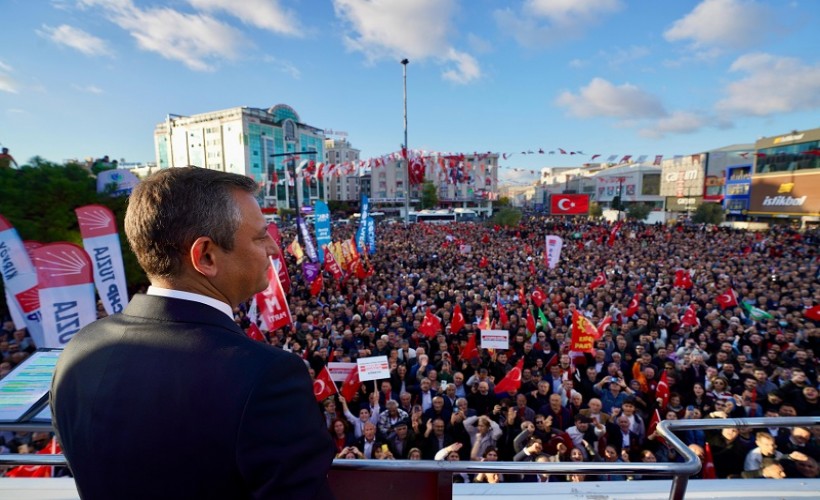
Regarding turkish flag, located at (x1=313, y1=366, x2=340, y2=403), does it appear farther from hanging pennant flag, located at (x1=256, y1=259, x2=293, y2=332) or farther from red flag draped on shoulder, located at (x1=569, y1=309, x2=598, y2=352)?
red flag draped on shoulder, located at (x1=569, y1=309, x2=598, y2=352)

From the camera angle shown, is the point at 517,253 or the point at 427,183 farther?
the point at 427,183

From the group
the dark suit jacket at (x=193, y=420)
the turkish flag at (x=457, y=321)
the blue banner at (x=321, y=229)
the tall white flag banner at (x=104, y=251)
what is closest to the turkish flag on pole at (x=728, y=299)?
the turkish flag at (x=457, y=321)

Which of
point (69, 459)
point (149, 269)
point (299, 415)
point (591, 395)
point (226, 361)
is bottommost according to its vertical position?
point (591, 395)

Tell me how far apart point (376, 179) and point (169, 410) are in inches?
3109

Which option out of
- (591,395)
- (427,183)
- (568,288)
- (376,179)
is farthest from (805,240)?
(376,179)

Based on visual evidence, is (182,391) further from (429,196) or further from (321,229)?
(429,196)

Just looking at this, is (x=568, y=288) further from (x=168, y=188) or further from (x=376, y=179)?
(x=376, y=179)

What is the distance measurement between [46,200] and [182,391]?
1490 cm

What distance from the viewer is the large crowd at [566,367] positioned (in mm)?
4266

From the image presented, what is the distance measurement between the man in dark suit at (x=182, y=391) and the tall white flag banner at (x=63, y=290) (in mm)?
5707

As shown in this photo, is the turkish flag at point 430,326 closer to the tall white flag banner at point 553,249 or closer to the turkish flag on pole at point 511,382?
the turkish flag on pole at point 511,382

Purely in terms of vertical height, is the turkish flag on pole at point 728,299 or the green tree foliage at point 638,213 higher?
the green tree foliage at point 638,213

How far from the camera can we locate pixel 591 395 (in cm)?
592

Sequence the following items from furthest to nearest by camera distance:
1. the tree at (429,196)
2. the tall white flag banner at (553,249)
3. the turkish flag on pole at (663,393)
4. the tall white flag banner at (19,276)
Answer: the tree at (429,196)
the tall white flag banner at (553,249)
the tall white flag banner at (19,276)
the turkish flag on pole at (663,393)
